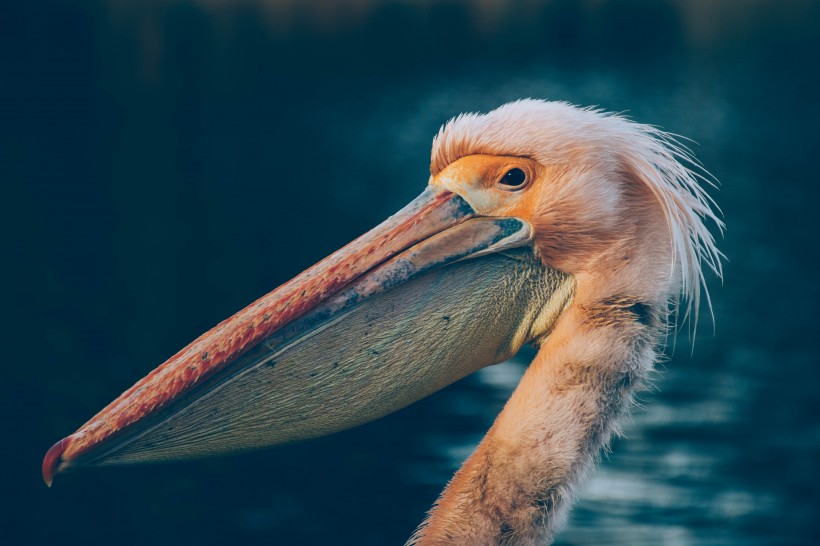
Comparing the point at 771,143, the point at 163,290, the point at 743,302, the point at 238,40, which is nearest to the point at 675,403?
the point at 743,302

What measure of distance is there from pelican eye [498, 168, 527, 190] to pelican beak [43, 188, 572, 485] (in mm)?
83

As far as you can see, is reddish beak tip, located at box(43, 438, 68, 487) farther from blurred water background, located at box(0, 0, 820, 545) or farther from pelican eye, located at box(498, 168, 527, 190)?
pelican eye, located at box(498, 168, 527, 190)

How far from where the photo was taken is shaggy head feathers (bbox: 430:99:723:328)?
212cm

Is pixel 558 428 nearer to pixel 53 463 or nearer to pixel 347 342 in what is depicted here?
pixel 347 342

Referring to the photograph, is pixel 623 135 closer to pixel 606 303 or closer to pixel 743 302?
pixel 606 303

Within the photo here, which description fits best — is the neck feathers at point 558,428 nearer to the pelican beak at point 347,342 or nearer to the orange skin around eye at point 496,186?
the pelican beak at point 347,342

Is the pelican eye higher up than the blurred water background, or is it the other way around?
the blurred water background

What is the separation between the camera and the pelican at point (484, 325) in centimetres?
204

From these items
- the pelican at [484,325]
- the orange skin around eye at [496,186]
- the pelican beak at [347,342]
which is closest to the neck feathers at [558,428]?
the pelican at [484,325]

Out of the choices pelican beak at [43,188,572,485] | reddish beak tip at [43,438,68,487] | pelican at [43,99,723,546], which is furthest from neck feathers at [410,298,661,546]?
reddish beak tip at [43,438,68,487]

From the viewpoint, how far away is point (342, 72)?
1167cm

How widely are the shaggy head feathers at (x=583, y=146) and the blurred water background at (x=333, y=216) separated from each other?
38cm

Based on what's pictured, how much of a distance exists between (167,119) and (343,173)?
252 cm

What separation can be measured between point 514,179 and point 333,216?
6157 mm
